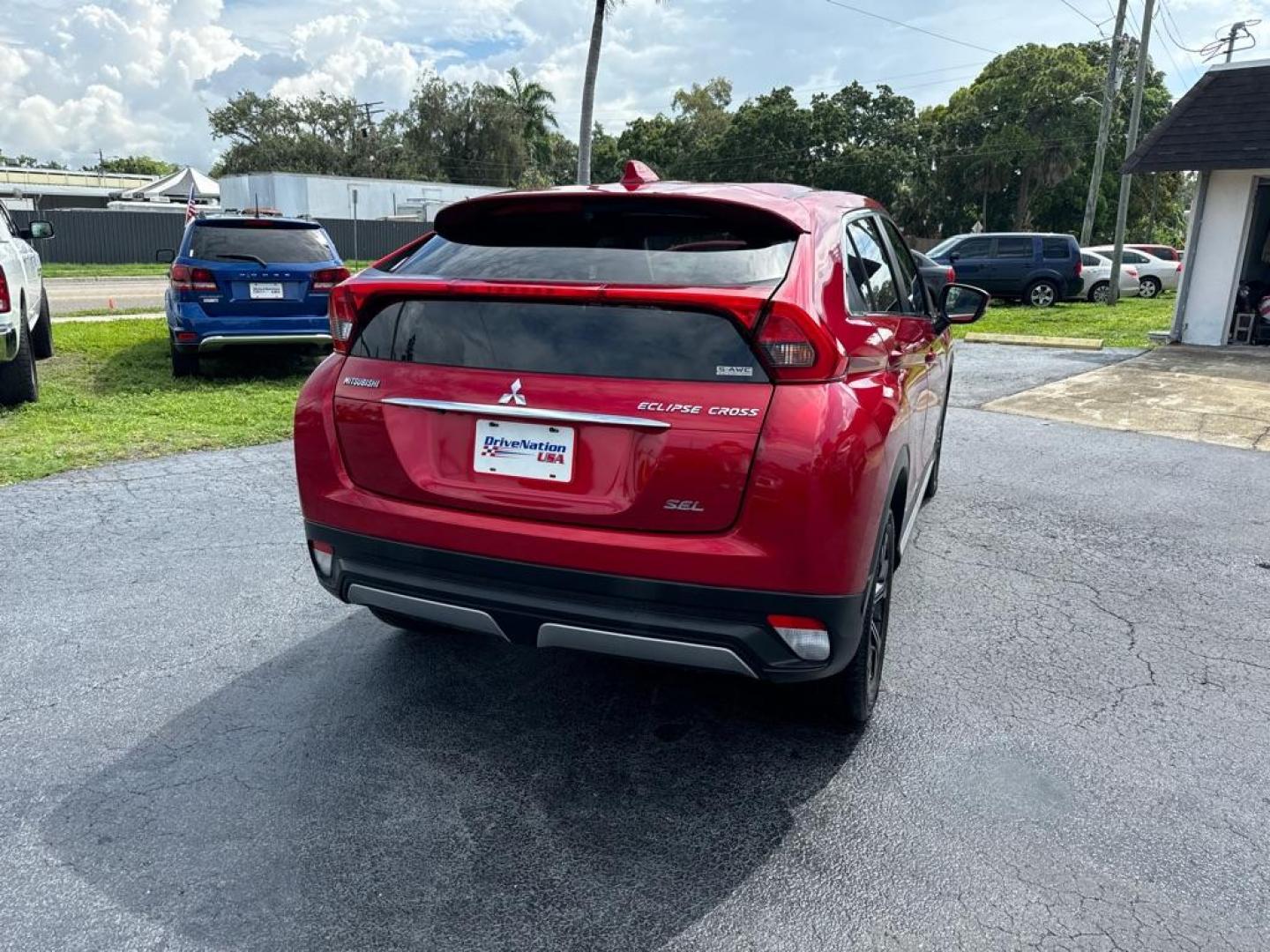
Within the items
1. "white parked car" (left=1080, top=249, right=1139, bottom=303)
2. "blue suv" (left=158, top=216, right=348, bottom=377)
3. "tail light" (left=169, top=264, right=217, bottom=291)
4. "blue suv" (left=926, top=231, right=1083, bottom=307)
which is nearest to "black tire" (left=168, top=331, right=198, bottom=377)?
"blue suv" (left=158, top=216, right=348, bottom=377)

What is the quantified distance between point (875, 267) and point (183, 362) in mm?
7768

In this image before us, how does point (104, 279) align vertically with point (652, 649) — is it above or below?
below

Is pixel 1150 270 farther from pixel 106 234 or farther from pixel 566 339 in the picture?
pixel 106 234

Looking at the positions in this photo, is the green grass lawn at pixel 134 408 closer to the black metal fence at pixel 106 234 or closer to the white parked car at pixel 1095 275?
the white parked car at pixel 1095 275

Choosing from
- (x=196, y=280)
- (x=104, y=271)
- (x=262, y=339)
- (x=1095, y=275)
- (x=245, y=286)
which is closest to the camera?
(x=196, y=280)

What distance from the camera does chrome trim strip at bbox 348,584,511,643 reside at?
2.63m

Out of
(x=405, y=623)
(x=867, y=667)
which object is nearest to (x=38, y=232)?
(x=405, y=623)

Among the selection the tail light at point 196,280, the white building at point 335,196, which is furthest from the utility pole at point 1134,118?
the white building at point 335,196

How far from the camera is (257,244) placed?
348 inches

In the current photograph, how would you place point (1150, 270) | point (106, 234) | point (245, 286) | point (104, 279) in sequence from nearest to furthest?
1. point (245, 286)
2. point (1150, 270)
3. point (104, 279)
4. point (106, 234)

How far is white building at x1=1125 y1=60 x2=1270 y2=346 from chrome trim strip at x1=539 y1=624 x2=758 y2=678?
47.4 ft

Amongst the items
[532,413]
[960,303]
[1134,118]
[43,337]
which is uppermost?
[1134,118]

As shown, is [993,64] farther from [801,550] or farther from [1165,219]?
[801,550]

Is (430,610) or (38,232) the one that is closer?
(430,610)
